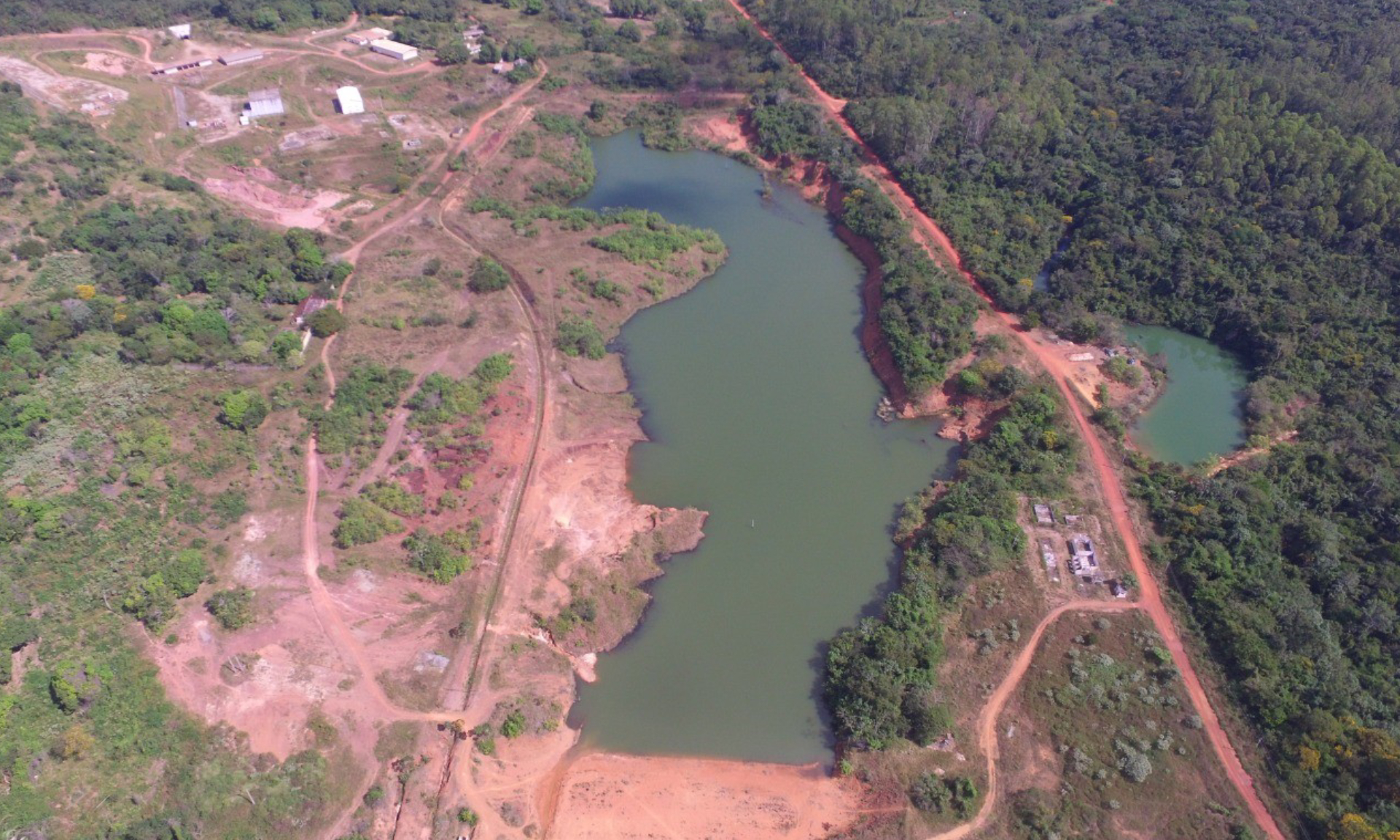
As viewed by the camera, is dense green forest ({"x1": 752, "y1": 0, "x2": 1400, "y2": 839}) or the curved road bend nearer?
the curved road bend

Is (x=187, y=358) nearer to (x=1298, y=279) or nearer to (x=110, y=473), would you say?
(x=110, y=473)

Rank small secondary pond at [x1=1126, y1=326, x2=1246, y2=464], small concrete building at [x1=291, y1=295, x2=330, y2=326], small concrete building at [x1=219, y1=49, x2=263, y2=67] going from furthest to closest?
small concrete building at [x1=219, y1=49, x2=263, y2=67]
small concrete building at [x1=291, y1=295, x2=330, y2=326]
small secondary pond at [x1=1126, y1=326, x2=1246, y2=464]

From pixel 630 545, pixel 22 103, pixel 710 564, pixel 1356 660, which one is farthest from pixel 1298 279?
pixel 22 103

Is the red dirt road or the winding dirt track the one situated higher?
the winding dirt track

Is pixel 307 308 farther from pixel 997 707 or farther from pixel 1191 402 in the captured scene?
pixel 1191 402

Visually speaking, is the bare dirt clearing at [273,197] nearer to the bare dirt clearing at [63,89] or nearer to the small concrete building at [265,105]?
the small concrete building at [265,105]

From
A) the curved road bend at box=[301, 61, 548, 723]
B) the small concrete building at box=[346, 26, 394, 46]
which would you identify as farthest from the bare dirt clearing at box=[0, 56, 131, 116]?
the curved road bend at box=[301, 61, 548, 723]

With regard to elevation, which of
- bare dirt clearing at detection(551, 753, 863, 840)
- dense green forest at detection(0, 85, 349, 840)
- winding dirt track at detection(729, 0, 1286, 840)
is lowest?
bare dirt clearing at detection(551, 753, 863, 840)

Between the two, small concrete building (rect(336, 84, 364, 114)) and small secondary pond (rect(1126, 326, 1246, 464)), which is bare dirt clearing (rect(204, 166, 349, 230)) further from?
small secondary pond (rect(1126, 326, 1246, 464))

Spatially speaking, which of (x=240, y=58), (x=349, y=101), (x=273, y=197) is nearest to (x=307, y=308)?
(x=273, y=197)
